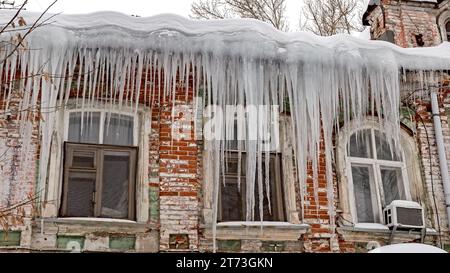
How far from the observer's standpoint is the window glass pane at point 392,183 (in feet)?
23.4

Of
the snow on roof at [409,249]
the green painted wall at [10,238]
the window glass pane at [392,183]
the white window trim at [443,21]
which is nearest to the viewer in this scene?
the snow on roof at [409,249]

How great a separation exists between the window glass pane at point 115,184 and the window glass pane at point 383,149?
319 centimetres

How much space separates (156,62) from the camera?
658 cm

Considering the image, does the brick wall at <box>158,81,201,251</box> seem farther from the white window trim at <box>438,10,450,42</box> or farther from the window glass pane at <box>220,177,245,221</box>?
the white window trim at <box>438,10,450,42</box>

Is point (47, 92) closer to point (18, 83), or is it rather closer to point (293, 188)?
point (18, 83)

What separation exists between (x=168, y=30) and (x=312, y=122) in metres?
2.00

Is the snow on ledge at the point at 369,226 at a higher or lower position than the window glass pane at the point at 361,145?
lower

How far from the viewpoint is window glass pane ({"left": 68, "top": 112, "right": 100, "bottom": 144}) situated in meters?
6.46

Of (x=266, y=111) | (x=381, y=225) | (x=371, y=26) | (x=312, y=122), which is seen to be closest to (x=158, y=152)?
(x=266, y=111)

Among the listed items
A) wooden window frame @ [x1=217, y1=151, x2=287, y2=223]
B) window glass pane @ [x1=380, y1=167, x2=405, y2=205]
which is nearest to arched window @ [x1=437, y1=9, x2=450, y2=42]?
window glass pane @ [x1=380, y1=167, x2=405, y2=205]

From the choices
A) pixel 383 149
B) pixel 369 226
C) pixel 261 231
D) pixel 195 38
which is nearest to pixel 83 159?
pixel 195 38

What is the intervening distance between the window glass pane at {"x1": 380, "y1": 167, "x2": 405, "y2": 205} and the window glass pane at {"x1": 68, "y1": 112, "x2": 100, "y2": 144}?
11.8ft

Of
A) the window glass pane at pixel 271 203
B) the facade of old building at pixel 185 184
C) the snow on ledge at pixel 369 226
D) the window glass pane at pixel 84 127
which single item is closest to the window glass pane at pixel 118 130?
the facade of old building at pixel 185 184

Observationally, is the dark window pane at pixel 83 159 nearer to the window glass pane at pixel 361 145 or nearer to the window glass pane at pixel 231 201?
the window glass pane at pixel 231 201
